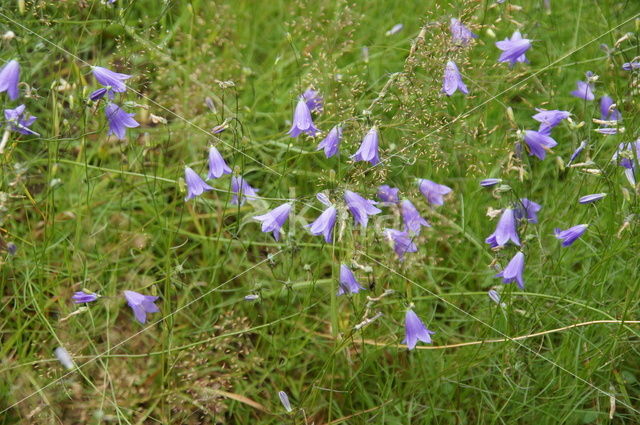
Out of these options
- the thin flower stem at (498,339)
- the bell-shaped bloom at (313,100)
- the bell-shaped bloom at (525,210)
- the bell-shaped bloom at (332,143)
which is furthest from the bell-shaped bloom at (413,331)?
the bell-shaped bloom at (313,100)

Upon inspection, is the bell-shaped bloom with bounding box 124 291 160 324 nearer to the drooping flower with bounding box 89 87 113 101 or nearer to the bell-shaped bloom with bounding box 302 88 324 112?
the drooping flower with bounding box 89 87 113 101

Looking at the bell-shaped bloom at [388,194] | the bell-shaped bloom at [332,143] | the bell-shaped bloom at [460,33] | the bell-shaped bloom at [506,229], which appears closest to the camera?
the bell-shaped bloom at [506,229]

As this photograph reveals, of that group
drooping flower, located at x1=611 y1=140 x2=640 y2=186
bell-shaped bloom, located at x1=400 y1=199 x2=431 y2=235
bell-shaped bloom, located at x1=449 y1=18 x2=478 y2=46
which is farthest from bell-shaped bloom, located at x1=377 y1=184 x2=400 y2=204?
drooping flower, located at x1=611 y1=140 x2=640 y2=186

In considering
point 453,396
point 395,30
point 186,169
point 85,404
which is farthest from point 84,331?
point 395,30

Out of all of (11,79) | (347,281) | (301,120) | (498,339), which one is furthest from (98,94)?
(498,339)

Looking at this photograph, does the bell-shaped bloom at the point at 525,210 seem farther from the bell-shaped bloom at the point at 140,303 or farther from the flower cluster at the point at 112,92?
the flower cluster at the point at 112,92

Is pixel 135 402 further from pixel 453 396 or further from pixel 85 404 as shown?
pixel 453 396

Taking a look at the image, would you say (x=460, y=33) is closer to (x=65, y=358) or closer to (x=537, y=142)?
(x=537, y=142)
